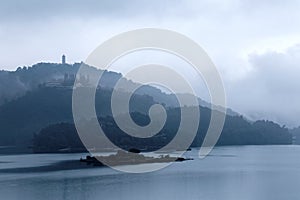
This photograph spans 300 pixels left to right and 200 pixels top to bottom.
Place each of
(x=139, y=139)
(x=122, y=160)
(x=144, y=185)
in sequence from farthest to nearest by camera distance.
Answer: (x=139, y=139)
(x=122, y=160)
(x=144, y=185)

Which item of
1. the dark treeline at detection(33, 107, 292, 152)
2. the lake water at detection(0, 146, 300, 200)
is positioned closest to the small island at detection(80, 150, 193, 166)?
the lake water at detection(0, 146, 300, 200)

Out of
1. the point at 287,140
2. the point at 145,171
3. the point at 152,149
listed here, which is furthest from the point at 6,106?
the point at 287,140

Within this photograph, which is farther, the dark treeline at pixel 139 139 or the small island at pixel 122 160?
the dark treeline at pixel 139 139

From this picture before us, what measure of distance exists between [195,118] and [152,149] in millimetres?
14136

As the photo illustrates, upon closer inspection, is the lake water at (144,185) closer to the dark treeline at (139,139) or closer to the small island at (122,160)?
the small island at (122,160)

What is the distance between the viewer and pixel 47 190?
18.9 m

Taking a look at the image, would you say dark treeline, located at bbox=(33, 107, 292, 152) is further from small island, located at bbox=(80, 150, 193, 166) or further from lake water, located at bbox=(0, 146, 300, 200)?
lake water, located at bbox=(0, 146, 300, 200)

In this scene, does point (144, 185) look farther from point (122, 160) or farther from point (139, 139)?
point (139, 139)

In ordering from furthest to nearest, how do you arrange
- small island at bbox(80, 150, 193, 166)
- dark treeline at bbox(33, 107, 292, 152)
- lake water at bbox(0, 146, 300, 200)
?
1. dark treeline at bbox(33, 107, 292, 152)
2. small island at bbox(80, 150, 193, 166)
3. lake water at bbox(0, 146, 300, 200)

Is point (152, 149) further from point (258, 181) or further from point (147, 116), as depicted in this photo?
point (258, 181)

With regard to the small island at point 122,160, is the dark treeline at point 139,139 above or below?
above

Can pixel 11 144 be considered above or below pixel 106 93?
below

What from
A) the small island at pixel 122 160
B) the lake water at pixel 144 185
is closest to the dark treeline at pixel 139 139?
the small island at pixel 122 160

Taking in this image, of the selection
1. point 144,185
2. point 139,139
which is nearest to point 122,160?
point 144,185
